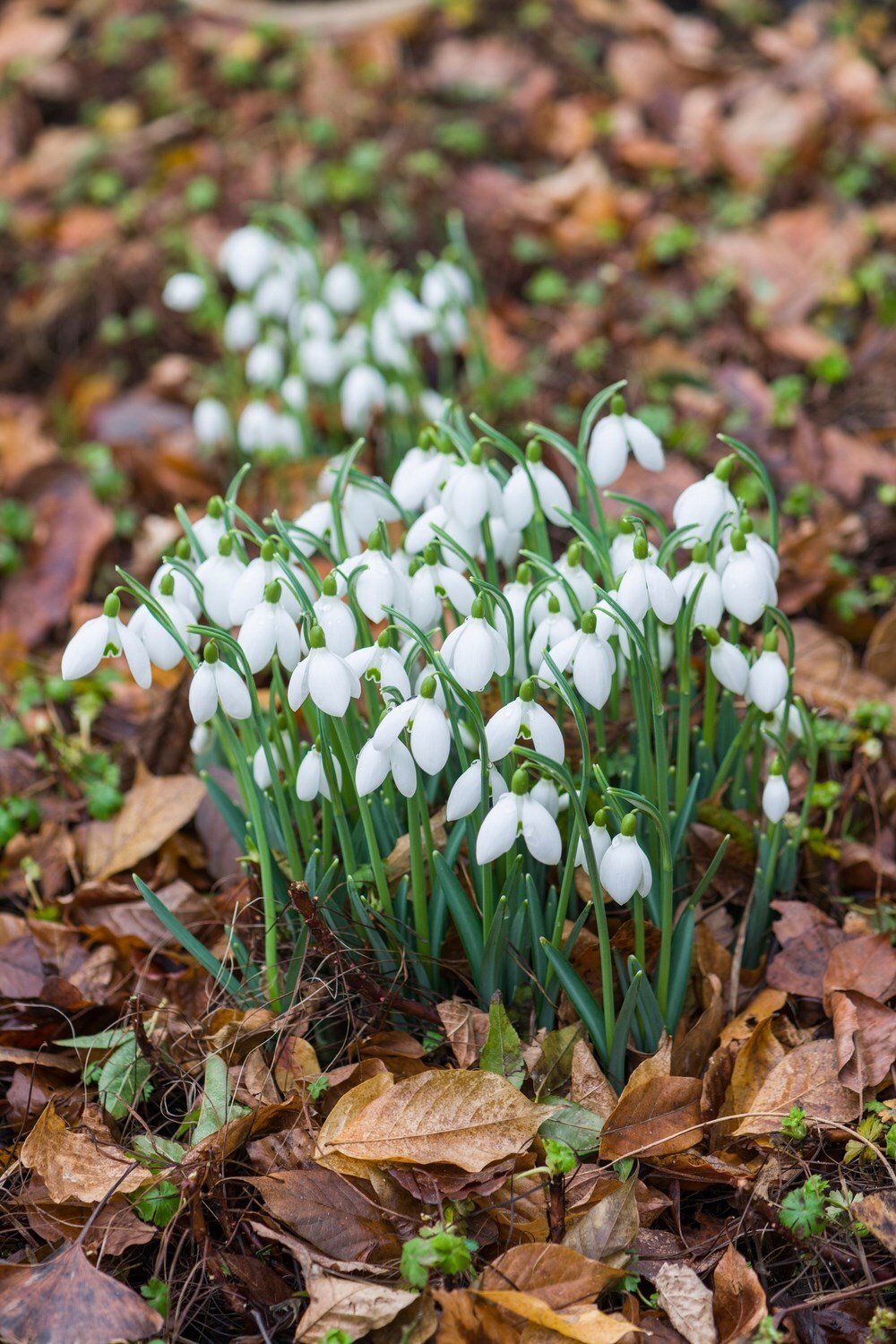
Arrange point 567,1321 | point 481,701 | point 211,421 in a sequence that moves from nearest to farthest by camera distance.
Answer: point 567,1321
point 481,701
point 211,421

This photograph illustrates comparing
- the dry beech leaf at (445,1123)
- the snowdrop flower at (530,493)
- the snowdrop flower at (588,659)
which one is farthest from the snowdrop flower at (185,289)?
the dry beech leaf at (445,1123)

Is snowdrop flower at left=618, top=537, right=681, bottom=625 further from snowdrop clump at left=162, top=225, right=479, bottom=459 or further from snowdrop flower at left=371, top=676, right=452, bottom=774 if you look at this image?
snowdrop clump at left=162, top=225, right=479, bottom=459

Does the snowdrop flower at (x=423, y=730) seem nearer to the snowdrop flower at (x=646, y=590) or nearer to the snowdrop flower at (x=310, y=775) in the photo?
the snowdrop flower at (x=310, y=775)

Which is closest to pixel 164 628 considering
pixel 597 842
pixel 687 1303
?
pixel 597 842

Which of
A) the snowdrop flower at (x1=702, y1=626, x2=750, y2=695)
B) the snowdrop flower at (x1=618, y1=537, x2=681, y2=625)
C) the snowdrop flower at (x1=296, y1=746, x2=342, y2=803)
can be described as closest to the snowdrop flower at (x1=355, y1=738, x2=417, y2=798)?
the snowdrop flower at (x1=296, y1=746, x2=342, y2=803)

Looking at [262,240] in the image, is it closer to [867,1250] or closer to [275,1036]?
[275,1036]

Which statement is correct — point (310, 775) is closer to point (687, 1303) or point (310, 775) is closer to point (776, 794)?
point (776, 794)
